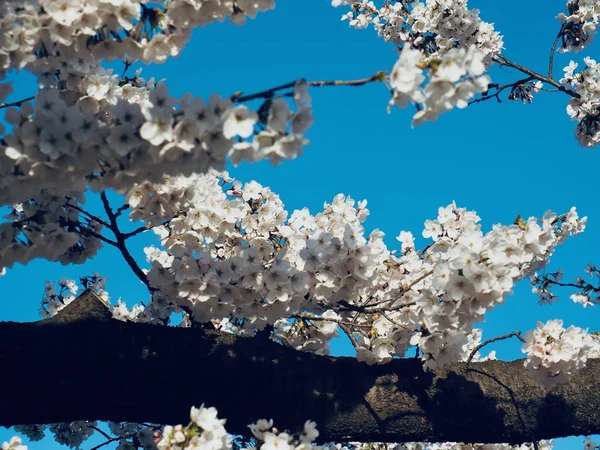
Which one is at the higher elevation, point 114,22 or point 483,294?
point 114,22

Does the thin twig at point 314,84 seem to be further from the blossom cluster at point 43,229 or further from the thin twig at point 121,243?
the thin twig at point 121,243

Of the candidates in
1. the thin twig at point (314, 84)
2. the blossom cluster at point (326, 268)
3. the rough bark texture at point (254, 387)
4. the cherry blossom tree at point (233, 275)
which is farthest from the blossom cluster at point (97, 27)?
the rough bark texture at point (254, 387)

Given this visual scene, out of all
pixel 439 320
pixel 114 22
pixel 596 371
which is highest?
pixel 114 22

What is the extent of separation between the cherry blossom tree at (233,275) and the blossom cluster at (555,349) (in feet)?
0.05

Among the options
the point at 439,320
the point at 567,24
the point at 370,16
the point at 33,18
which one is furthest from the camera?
the point at 370,16

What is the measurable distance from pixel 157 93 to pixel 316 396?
8.80 feet

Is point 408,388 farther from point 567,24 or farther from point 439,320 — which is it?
point 567,24

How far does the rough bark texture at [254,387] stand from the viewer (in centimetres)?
461

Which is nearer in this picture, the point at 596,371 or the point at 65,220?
the point at 65,220

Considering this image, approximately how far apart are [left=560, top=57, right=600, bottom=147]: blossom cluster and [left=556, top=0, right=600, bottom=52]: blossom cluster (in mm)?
928

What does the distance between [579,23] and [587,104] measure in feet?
5.00

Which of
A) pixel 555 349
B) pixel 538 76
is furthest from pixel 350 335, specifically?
pixel 538 76

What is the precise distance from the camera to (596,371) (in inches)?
217

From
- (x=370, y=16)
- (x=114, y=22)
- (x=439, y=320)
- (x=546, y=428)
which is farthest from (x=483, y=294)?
(x=370, y=16)
